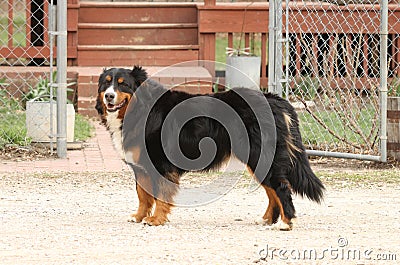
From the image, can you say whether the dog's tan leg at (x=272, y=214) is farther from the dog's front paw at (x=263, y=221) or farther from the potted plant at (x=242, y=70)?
the potted plant at (x=242, y=70)

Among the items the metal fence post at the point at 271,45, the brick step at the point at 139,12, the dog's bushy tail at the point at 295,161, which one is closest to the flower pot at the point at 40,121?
the metal fence post at the point at 271,45

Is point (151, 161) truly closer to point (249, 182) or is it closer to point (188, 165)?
point (188, 165)

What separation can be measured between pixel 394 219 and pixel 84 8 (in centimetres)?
876

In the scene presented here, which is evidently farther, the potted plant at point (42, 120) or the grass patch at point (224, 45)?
the grass patch at point (224, 45)

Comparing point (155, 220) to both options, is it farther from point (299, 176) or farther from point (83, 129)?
point (83, 129)

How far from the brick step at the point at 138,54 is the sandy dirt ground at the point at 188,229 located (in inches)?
216

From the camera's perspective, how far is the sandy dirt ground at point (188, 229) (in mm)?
5641

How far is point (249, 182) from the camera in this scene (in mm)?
8633

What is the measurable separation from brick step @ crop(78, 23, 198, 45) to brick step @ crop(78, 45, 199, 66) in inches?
12.9

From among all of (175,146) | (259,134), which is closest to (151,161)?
(175,146)

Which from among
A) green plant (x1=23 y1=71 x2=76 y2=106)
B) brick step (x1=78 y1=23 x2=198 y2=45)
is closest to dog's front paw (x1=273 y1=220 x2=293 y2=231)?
green plant (x1=23 y1=71 x2=76 y2=106)

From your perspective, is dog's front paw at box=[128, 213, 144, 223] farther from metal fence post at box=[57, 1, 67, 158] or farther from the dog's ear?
metal fence post at box=[57, 1, 67, 158]

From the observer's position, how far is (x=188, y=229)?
651cm

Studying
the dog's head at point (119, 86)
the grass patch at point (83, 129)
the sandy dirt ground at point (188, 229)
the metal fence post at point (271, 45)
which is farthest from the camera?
the grass patch at point (83, 129)
